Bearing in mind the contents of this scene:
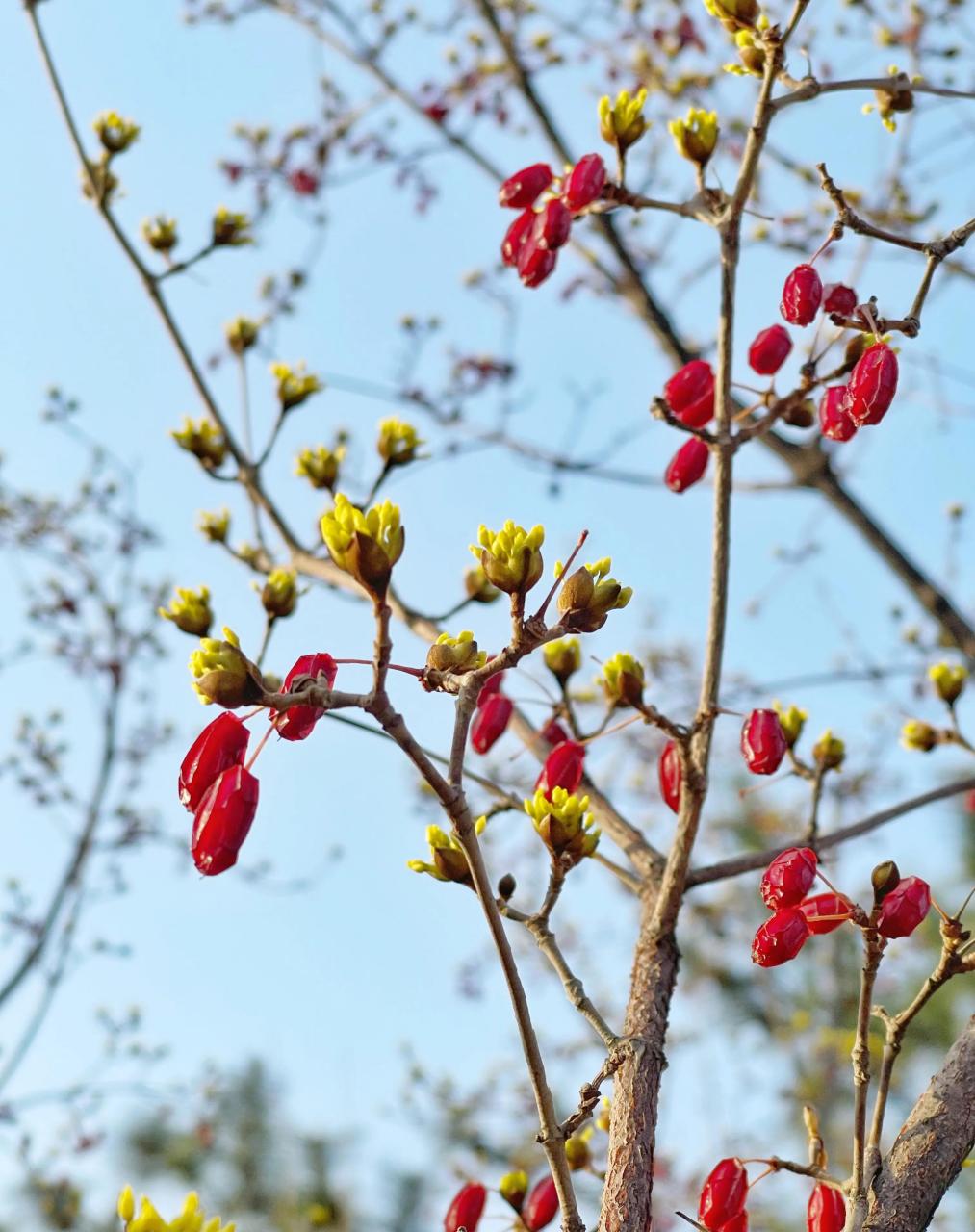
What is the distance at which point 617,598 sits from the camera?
1.32m

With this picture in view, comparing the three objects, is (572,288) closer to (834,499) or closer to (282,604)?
(834,499)

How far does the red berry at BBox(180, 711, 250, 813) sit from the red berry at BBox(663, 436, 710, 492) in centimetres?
127


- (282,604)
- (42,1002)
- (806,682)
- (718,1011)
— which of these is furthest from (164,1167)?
A: (282,604)

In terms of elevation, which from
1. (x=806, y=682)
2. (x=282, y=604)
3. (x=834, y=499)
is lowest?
(x=282, y=604)

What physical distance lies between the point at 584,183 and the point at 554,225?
99 millimetres

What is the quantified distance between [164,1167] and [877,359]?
41.8ft

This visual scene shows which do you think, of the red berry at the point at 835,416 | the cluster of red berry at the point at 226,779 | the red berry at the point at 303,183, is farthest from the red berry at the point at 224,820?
the red berry at the point at 303,183

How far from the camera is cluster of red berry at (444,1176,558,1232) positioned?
6.30 feet

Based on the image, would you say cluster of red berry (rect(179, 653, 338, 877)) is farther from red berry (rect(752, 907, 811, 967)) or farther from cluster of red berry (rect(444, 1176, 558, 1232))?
cluster of red berry (rect(444, 1176, 558, 1232))

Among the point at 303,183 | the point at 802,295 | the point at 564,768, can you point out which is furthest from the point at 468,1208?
the point at 303,183

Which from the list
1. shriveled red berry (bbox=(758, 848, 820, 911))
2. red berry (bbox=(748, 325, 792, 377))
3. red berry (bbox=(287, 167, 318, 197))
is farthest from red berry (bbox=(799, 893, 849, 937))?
red berry (bbox=(287, 167, 318, 197))

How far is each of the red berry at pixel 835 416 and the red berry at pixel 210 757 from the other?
1.17 m

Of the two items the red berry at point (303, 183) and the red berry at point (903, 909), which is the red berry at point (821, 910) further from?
the red berry at point (303, 183)

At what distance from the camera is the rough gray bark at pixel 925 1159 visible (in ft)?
4.68
